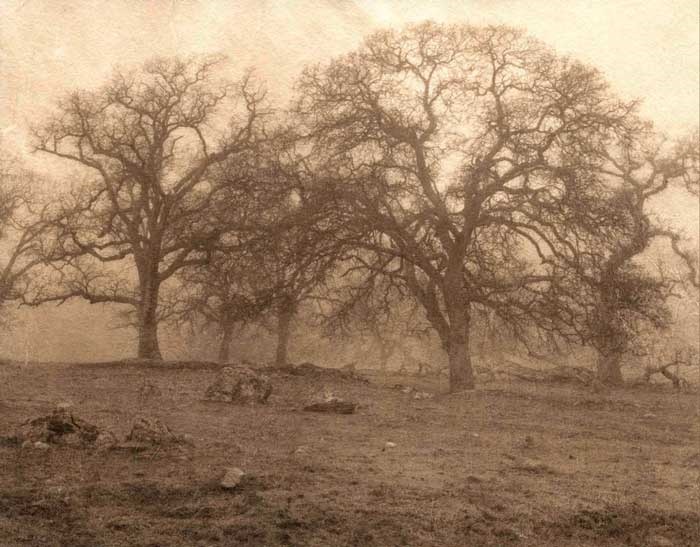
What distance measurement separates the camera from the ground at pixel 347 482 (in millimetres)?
4676

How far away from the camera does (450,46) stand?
16141 millimetres

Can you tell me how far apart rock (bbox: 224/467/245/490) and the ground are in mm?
70

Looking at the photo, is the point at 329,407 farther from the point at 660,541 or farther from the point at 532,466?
the point at 660,541

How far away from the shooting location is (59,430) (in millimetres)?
6859

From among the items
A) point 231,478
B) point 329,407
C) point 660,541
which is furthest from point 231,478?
point 329,407

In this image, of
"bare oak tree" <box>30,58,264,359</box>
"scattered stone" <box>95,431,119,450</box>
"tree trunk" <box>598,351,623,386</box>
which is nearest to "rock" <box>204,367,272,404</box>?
"scattered stone" <box>95,431,119,450</box>

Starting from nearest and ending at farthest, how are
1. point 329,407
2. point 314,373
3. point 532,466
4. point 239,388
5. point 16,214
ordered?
point 532,466 < point 329,407 < point 239,388 < point 314,373 < point 16,214

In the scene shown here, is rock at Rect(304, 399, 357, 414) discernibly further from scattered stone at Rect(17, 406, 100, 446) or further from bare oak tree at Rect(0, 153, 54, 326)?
bare oak tree at Rect(0, 153, 54, 326)

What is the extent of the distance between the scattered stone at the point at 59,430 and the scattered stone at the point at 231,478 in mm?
1734

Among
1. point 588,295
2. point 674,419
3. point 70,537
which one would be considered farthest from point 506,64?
point 70,537

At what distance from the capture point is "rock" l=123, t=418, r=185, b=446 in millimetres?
6784

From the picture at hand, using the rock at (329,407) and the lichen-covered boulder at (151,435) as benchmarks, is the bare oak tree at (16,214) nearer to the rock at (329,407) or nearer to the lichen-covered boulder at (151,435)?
the rock at (329,407)

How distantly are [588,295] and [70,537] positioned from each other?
12304 mm

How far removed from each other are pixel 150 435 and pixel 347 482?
205cm
